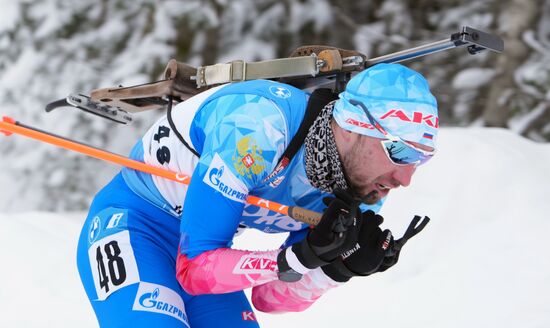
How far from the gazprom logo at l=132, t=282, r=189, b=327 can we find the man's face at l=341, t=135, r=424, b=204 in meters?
0.60

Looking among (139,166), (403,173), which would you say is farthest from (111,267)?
(403,173)

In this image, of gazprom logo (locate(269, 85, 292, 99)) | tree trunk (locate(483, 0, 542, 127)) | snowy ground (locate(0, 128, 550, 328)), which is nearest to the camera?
gazprom logo (locate(269, 85, 292, 99))

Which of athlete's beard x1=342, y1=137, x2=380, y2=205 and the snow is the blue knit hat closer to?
athlete's beard x1=342, y1=137, x2=380, y2=205

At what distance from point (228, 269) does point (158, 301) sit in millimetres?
281

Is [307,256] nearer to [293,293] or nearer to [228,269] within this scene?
[228,269]

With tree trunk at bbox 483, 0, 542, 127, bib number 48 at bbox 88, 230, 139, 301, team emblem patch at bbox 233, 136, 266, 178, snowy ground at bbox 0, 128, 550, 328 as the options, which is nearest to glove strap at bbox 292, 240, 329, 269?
team emblem patch at bbox 233, 136, 266, 178

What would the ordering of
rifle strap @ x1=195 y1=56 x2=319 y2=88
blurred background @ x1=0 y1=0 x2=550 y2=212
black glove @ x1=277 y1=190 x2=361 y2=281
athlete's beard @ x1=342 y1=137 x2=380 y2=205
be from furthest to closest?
blurred background @ x1=0 y1=0 x2=550 y2=212
rifle strap @ x1=195 y1=56 x2=319 y2=88
athlete's beard @ x1=342 y1=137 x2=380 y2=205
black glove @ x1=277 y1=190 x2=361 y2=281

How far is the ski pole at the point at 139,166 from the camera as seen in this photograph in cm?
224

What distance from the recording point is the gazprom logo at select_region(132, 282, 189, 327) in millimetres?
2264

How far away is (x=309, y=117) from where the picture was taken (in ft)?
7.49

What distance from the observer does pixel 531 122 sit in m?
5.93

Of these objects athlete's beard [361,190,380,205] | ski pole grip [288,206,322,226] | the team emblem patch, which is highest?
the team emblem patch

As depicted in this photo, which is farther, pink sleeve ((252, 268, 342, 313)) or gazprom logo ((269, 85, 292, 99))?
pink sleeve ((252, 268, 342, 313))

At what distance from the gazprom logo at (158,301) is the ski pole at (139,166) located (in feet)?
1.02
